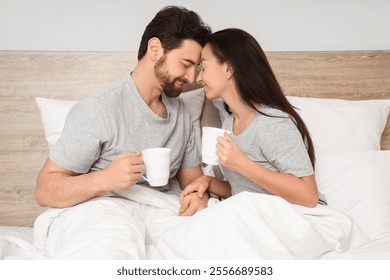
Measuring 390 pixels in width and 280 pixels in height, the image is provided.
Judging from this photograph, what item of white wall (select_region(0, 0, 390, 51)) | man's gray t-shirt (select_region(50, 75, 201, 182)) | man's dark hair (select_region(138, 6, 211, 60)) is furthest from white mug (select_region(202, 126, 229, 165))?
white wall (select_region(0, 0, 390, 51))

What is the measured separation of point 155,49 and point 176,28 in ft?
0.33

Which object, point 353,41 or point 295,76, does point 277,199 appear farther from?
point 353,41

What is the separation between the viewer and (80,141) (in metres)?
1.33

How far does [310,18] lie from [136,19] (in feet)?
2.37

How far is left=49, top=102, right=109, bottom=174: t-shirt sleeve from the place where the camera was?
1324 millimetres

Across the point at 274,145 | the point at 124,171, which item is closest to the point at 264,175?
the point at 274,145

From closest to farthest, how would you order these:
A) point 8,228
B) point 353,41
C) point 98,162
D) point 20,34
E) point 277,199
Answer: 1. point 277,199
2. point 98,162
3. point 8,228
4. point 20,34
5. point 353,41

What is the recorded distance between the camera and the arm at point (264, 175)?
4.09 ft

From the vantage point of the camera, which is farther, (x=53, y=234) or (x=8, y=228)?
(x=8, y=228)

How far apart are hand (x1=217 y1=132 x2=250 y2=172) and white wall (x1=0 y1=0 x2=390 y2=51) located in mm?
767

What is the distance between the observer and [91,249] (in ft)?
3.33

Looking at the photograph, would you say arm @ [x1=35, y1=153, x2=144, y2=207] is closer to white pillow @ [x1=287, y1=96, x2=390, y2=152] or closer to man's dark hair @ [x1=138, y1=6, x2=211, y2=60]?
man's dark hair @ [x1=138, y1=6, x2=211, y2=60]

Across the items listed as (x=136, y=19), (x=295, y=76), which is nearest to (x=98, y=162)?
(x=136, y=19)

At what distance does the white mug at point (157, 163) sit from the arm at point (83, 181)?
3 centimetres
